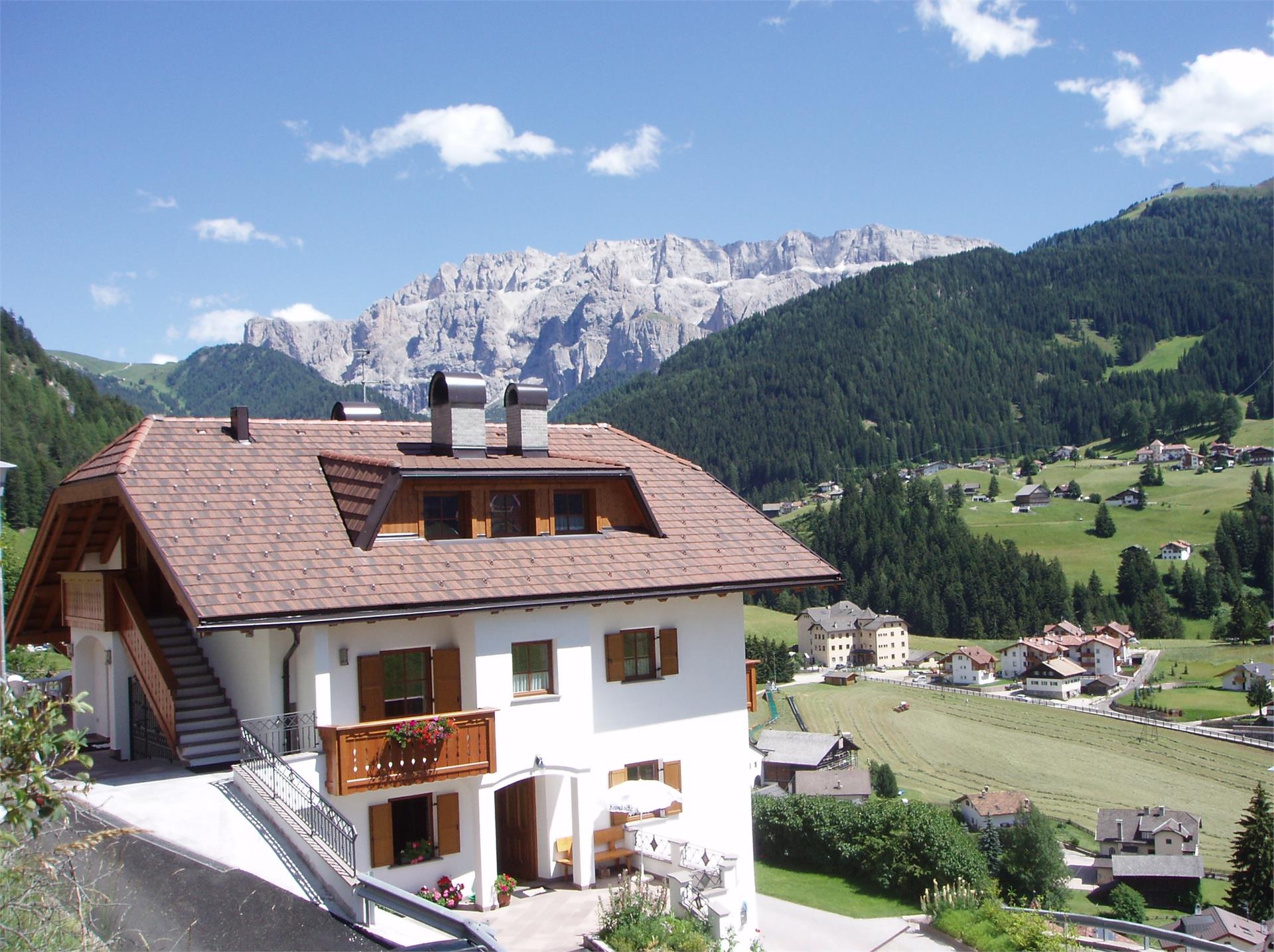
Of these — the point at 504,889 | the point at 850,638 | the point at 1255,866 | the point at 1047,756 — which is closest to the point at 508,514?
the point at 504,889

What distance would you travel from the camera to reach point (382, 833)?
15.7 m

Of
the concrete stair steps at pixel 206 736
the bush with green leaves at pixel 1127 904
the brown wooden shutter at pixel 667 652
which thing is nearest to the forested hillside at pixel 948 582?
the bush with green leaves at pixel 1127 904

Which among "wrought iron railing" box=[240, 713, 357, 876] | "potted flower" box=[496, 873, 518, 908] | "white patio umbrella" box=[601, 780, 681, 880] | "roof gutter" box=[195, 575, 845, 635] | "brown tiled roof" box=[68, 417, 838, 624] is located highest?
"brown tiled roof" box=[68, 417, 838, 624]

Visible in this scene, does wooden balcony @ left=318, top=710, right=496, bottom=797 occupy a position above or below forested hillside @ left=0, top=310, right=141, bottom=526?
below

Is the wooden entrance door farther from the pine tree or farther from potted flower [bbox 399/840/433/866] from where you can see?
the pine tree

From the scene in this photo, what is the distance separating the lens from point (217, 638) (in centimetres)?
1756

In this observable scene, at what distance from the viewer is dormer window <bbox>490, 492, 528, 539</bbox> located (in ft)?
60.9

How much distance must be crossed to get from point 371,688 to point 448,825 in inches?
96.5

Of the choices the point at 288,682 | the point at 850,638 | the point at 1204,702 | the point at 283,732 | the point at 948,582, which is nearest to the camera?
the point at 283,732

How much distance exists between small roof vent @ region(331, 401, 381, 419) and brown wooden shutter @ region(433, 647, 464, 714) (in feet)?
24.0

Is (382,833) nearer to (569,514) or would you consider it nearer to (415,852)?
(415,852)

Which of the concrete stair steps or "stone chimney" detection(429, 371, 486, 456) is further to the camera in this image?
"stone chimney" detection(429, 371, 486, 456)

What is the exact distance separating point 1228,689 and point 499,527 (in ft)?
439

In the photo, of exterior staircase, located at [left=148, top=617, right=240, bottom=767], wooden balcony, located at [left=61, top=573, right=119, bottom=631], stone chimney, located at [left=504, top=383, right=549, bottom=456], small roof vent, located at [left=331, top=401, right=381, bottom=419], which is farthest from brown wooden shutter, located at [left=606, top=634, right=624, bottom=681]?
wooden balcony, located at [left=61, top=573, right=119, bottom=631]
